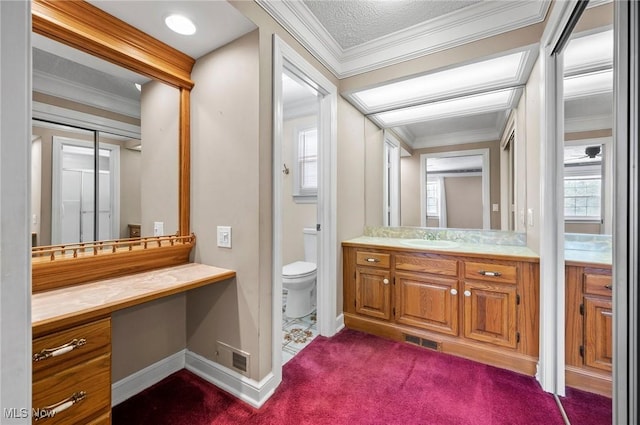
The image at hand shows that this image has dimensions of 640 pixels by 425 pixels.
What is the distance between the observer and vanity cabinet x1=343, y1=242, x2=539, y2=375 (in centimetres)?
186

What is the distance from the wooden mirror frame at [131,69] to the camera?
1275 mm

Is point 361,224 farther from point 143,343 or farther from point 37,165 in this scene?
point 37,165

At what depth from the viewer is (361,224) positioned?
2.85 metres

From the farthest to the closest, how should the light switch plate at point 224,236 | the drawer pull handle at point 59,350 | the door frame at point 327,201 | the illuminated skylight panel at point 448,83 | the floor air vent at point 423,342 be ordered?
1. the door frame at point 327,201
2. the floor air vent at point 423,342
3. the illuminated skylight panel at point 448,83
4. the light switch plate at point 224,236
5. the drawer pull handle at point 59,350

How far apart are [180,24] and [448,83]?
2.02 m

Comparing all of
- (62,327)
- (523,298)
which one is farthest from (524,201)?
(62,327)

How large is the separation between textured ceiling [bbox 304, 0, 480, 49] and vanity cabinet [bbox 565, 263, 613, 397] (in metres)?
1.79

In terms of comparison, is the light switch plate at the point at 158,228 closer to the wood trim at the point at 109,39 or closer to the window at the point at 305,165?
the wood trim at the point at 109,39

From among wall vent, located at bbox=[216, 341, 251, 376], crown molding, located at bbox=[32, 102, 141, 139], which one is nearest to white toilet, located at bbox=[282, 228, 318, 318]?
wall vent, located at bbox=[216, 341, 251, 376]

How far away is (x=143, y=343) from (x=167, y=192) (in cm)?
98

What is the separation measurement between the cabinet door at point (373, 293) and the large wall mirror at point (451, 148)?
0.66 m

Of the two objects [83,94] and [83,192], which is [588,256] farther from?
[83,94]

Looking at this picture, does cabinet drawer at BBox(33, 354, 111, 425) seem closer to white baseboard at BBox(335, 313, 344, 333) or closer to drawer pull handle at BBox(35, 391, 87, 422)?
drawer pull handle at BBox(35, 391, 87, 422)

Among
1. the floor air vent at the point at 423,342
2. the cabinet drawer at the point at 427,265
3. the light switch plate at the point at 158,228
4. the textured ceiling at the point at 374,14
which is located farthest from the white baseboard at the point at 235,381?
the textured ceiling at the point at 374,14
